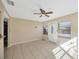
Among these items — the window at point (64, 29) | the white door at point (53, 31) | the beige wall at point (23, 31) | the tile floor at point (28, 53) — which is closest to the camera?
the tile floor at point (28, 53)

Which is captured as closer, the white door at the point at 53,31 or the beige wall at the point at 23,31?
the beige wall at the point at 23,31

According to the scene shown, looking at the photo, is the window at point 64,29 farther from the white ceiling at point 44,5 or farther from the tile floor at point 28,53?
the tile floor at point 28,53

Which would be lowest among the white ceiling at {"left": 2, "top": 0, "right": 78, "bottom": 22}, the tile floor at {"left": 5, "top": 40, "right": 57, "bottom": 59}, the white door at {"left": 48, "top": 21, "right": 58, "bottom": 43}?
the tile floor at {"left": 5, "top": 40, "right": 57, "bottom": 59}

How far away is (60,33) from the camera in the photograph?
7.16 metres

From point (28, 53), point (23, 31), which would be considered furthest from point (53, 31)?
point (28, 53)

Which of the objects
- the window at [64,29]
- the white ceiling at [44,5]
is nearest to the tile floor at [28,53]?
the window at [64,29]

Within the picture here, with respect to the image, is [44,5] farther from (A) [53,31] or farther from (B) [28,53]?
(A) [53,31]

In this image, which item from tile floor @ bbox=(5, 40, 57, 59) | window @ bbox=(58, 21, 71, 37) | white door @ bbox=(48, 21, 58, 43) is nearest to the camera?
tile floor @ bbox=(5, 40, 57, 59)

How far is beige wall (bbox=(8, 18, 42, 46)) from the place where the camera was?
6341mm

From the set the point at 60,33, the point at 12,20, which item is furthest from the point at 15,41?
the point at 60,33

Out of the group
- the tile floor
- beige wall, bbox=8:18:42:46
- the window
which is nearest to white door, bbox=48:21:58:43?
the window

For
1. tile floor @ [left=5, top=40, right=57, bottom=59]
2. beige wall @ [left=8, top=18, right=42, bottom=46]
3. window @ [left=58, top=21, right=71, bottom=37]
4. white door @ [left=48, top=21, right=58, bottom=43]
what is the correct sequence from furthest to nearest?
1. white door @ [left=48, top=21, right=58, bottom=43]
2. beige wall @ [left=8, top=18, right=42, bottom=46]
3. window @ [left=58, top=21, right=71, bottom=37]
4. tile floor @ [left=5, top=40, right=57, bottom=59]

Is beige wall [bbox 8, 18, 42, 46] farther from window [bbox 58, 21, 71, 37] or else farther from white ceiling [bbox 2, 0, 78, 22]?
window [bbox 58, 21, 71, 37]

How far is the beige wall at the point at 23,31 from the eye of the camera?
6.34m
